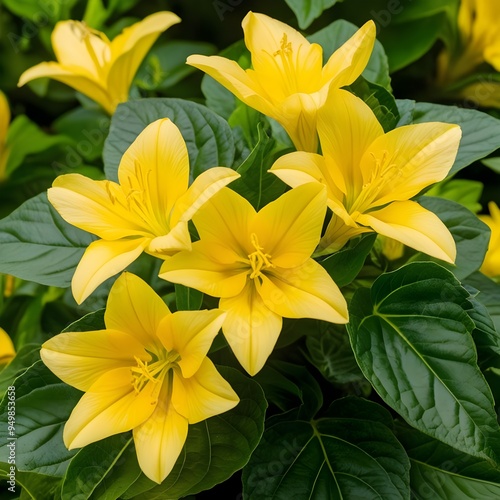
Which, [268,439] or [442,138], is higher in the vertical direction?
[442,138]

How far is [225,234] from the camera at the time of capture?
541mm

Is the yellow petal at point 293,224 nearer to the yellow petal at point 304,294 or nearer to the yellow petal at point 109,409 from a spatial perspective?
the yellow petal at point 304,294

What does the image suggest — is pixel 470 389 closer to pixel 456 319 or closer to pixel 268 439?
pixel 456 319

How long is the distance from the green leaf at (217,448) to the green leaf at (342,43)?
365 millimetres

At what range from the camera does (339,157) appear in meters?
0.58

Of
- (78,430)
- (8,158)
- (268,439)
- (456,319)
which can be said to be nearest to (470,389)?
Result: (456,319)

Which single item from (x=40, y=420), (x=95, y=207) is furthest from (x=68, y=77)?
(x=40, y=420)

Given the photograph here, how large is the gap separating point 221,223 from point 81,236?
0.75ft

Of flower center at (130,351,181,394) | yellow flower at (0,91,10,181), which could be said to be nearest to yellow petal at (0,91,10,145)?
yellow flower at (0,91,10,181)

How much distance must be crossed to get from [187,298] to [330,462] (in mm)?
204

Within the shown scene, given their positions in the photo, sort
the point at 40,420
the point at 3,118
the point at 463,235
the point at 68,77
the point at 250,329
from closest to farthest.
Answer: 1. the point at 250,329
2. the point at 40,420
3. the point at 463,235
4. the point at 68,77
5. the point at 3,118

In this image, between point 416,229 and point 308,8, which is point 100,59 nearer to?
point 308,8

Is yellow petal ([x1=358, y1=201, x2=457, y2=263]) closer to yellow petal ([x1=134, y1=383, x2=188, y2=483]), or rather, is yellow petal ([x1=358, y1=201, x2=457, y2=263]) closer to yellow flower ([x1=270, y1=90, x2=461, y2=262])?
yellow flower ([x1=270, y1=90, x2=461, y2=262])

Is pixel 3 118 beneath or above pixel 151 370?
beneath
